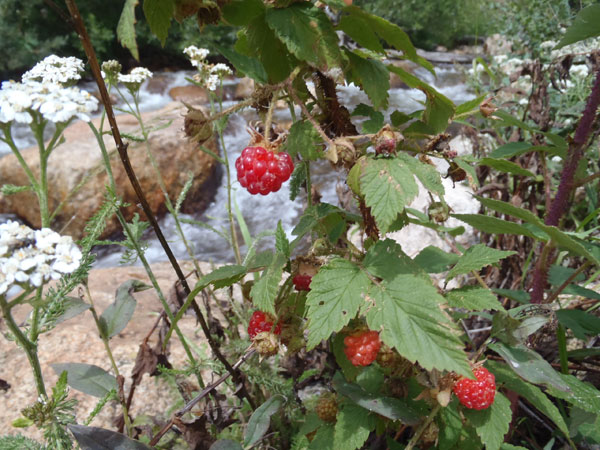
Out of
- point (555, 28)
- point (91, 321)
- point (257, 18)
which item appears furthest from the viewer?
point (555, 28)

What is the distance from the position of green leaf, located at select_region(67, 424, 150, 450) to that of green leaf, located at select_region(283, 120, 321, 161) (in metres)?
0.56

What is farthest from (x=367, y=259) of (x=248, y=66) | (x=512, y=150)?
(x=512, y=150)

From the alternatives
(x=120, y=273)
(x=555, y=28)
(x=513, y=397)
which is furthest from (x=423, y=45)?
(x=513, y=397)

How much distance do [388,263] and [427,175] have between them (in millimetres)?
147

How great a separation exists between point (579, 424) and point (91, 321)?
1.65m

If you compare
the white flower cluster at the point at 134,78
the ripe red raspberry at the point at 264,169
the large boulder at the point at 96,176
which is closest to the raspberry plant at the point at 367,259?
the ripe red raspberry at the point at 264,169

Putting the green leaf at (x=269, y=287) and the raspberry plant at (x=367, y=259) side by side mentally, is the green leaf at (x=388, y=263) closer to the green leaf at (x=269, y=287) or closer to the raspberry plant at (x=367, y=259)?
the raspberry plant at (x=367, y=259)

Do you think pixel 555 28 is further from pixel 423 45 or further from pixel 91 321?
pixel 423 45

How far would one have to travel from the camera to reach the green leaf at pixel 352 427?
0.79 metres

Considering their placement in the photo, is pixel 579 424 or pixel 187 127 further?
pixel 579 424

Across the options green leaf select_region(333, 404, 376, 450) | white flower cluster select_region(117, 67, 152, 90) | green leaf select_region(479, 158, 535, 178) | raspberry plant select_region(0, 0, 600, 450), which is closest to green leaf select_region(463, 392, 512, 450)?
raspberry plant select_region(0, 0, 600, 450)

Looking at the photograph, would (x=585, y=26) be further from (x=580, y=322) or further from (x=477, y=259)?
(x=580, y=322)

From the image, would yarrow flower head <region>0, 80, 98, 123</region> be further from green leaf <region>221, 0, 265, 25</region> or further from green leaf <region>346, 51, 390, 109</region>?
green leaf <region>346, 51, 390, 109</region>

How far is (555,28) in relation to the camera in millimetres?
3916
